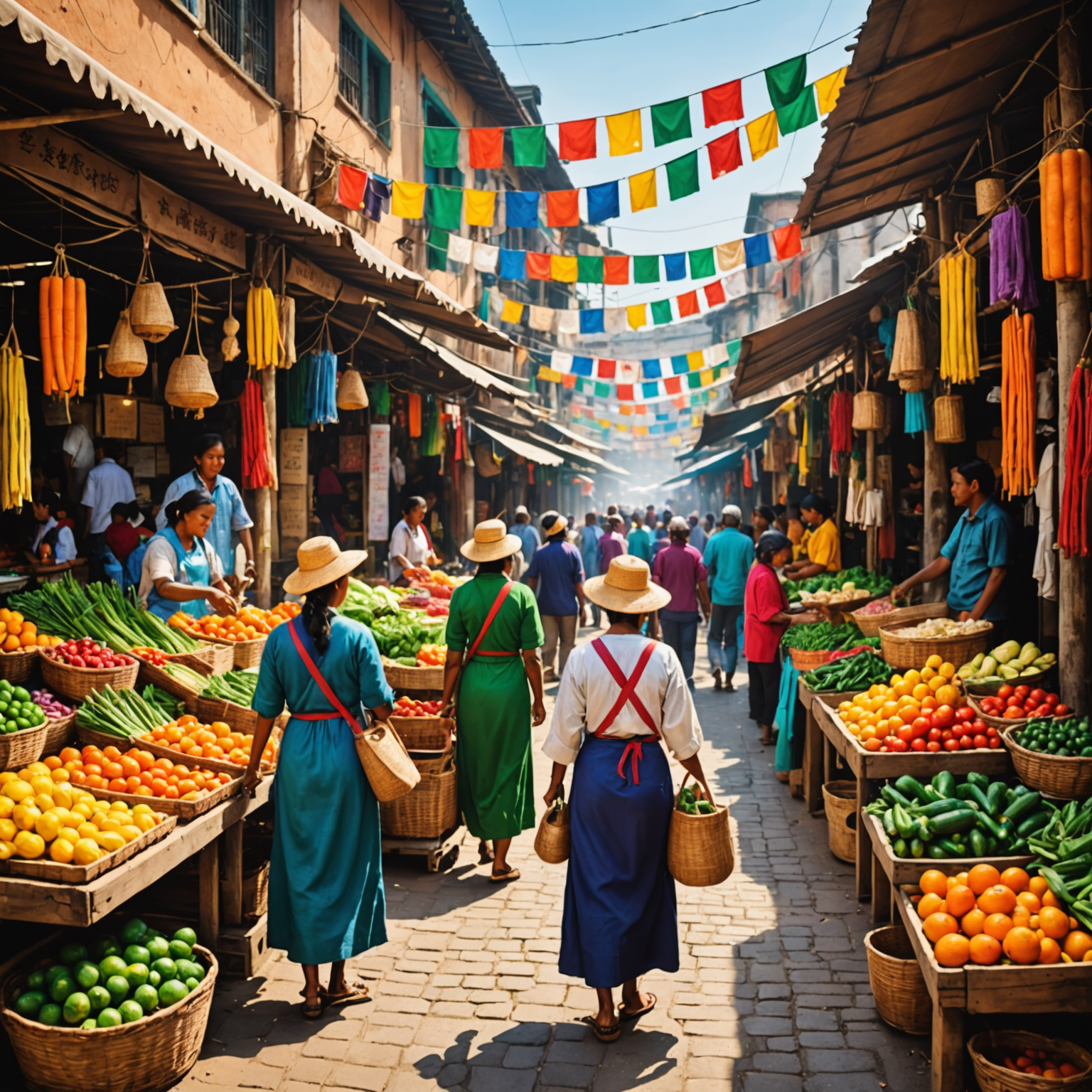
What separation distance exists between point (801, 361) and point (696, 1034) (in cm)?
961

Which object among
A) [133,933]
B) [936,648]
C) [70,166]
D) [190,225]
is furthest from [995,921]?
[190,225]

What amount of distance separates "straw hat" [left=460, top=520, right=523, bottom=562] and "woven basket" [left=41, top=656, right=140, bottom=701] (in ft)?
6.80

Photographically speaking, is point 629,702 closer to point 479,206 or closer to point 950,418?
point 950,418

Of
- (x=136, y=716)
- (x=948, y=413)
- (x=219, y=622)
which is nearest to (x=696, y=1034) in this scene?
(x=136, y=716)

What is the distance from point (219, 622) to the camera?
250 inches

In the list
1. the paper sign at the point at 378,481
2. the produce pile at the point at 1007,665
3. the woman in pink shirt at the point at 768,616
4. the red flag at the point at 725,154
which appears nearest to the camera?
the produce pile at the point at 1007,665

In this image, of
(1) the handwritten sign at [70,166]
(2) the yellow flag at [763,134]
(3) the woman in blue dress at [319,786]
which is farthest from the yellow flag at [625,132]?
(3) the woman in blue dress at [319,786]

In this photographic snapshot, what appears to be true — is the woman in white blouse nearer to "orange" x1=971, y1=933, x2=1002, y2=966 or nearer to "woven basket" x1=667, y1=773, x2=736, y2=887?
"woven basket" x1=667, y1=773, x2=736, y2=887

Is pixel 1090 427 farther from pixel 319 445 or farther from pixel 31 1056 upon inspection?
pixel 319 445

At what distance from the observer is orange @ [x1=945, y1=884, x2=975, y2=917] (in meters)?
3.60

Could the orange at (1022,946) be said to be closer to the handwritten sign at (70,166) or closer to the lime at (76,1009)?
the lime at (76,1009)

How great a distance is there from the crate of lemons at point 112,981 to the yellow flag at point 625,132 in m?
8.93

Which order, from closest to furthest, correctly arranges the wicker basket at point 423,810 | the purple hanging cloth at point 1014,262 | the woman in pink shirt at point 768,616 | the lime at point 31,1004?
the lime at point 31,1004
the purple hanging cloth at point 1014,262
the wicker basket at point 423,810
the woman in pink shirt at point 768,616

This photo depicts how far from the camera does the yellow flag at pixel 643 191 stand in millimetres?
10742
